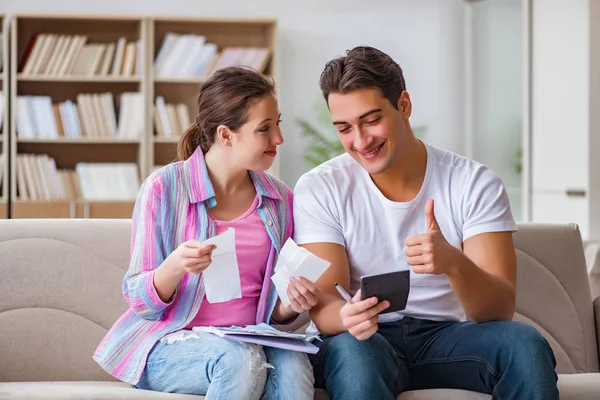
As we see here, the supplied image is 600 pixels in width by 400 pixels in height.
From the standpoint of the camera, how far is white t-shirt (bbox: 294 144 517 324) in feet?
6.94

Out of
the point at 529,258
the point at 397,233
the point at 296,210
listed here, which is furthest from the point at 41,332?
the point at 529,258

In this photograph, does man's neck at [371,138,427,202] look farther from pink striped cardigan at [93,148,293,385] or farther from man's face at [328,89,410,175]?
pink striped cardigan at [93,148,293,385]

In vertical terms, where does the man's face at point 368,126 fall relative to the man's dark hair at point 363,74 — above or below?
below

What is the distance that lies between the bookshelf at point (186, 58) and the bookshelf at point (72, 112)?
12 cm

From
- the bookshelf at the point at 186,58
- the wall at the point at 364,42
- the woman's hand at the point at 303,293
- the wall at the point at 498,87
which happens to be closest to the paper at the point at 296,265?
the woman's hand at the point at 303,293

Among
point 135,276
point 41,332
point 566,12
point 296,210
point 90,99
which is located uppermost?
point 566,12

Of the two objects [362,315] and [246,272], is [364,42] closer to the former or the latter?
[246,272]

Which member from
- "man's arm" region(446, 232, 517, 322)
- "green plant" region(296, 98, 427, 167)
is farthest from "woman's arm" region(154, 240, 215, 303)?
"green plant" region(296, 98, 427, 167)

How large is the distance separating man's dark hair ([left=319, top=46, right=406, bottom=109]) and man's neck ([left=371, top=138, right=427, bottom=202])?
0.47ft

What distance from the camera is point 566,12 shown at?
190 inches

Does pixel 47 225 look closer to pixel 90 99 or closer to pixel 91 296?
pixel 91 296

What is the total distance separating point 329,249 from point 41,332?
873mm

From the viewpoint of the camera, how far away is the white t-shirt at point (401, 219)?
2.12 metres

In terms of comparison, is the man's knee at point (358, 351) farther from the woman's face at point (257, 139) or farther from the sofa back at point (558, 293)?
the sofa back at point (558, 293)
